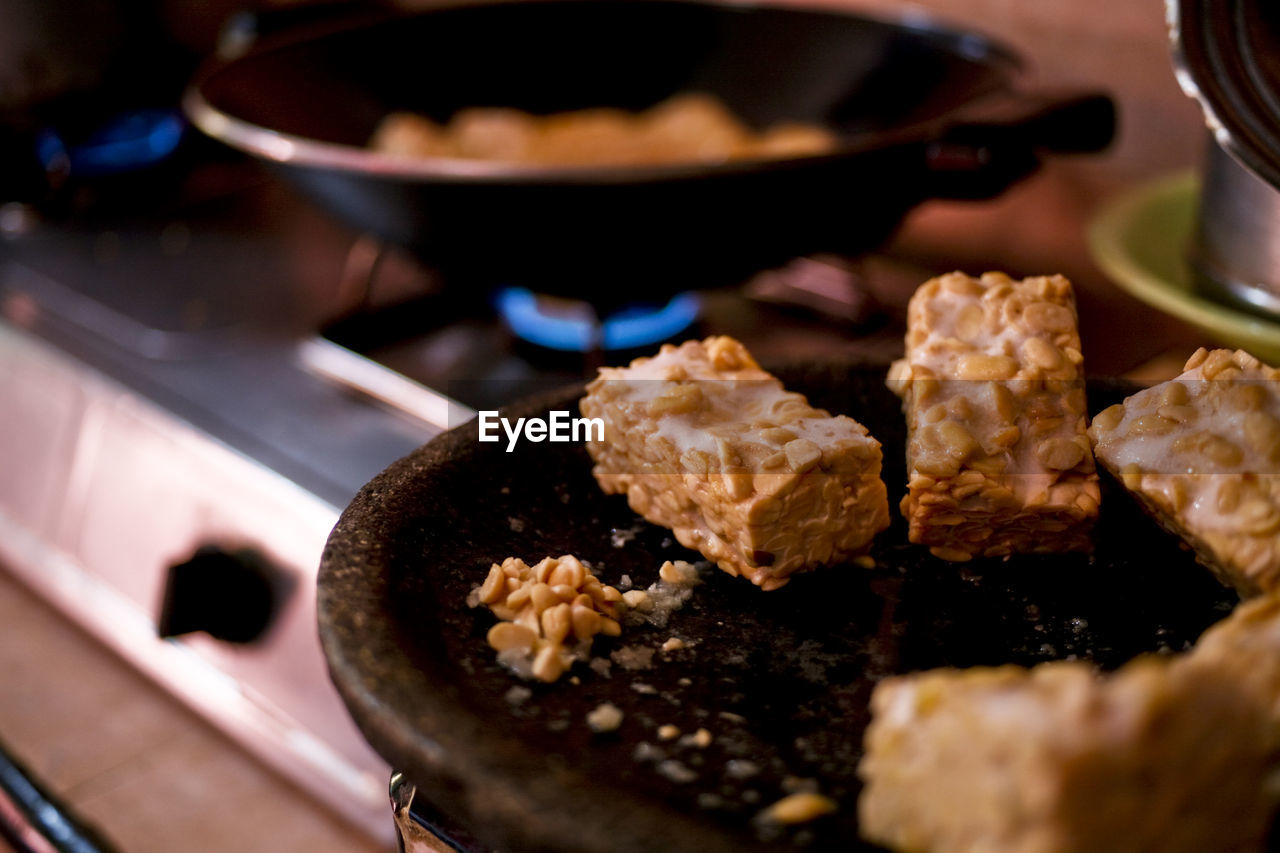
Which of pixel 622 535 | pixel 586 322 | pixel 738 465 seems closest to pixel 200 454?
pixel 586 322

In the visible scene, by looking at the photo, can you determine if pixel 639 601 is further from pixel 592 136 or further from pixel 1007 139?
pixel 592 136

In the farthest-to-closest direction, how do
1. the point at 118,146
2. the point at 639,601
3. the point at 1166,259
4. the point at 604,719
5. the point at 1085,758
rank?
the point at 118,146 < the point at 1166,259 < the point at 639,601 < the point at 604,719 < the point at 1085,758

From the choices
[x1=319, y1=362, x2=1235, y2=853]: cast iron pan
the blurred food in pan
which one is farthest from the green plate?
the blurred food in pan

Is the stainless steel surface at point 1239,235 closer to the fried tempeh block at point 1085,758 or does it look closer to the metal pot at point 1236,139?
the metal pot at point 1236,139

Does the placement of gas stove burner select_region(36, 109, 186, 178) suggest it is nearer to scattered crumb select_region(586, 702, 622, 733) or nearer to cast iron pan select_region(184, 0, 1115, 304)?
cast iron pan select_region(184, 0, 1115, 304)

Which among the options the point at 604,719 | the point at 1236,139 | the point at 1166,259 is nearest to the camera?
the point at 604,719

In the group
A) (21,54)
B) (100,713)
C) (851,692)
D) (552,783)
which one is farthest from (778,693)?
(21,54)

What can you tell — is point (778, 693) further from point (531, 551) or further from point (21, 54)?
point (21, 54)

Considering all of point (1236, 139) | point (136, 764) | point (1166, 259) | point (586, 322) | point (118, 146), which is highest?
point (1236, 139)
